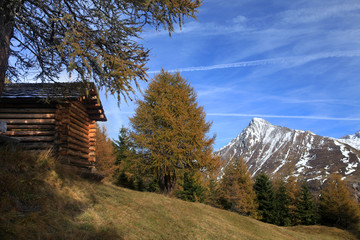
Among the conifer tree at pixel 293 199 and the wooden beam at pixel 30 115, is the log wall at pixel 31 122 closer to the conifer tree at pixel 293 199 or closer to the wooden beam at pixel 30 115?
the wooden beam at pixel 30 115

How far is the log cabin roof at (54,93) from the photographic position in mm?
8633

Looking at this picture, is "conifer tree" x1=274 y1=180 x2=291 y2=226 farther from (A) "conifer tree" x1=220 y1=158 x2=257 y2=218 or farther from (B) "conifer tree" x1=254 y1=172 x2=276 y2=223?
(A) "conifer tree" x1=220 y1=158 x2=257 y2=218

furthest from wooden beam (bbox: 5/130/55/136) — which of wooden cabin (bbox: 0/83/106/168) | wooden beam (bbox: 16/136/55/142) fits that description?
wooden beam (bbox: 16/136/55/142)

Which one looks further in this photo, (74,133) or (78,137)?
(78,137)

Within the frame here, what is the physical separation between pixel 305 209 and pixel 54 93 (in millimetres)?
41744

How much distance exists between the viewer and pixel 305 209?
38125mm

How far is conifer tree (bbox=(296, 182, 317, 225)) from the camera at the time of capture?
37.2 meters

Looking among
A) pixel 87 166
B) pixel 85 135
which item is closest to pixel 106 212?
pixel 87 166

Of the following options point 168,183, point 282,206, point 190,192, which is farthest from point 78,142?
point 282,206

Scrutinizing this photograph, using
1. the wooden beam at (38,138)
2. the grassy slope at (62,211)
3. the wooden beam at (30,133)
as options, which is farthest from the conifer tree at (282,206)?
the wooden beam at (30,133)

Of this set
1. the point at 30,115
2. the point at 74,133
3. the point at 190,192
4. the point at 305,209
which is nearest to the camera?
the point at 30,115

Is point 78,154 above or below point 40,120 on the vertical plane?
below

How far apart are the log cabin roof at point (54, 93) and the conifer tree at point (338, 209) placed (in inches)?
1481

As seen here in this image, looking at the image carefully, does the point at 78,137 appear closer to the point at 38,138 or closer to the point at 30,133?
the point at 38,138
